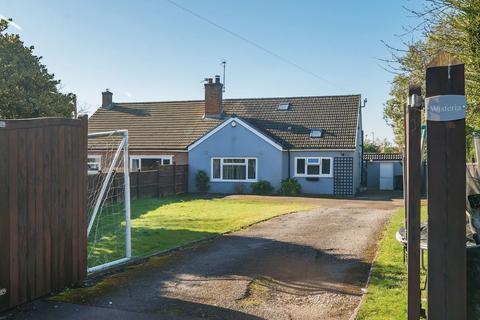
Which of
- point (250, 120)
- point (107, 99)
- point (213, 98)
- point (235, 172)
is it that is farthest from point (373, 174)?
point (107, 99)

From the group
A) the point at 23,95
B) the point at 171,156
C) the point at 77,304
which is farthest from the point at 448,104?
the point at 171,156

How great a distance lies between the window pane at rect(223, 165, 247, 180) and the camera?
93.7ft

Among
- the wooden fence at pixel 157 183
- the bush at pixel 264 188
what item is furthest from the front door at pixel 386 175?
the wooden fence at pixel 157 183

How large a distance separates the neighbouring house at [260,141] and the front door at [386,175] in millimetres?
1562

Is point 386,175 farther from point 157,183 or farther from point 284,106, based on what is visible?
point 157,183

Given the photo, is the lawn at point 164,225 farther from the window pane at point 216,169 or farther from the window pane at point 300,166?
A: the window pane at point 300,166

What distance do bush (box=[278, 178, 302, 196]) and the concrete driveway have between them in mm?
15559

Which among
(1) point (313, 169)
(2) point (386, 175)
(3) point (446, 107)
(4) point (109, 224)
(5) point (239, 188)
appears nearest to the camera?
(3) point (446, 107)

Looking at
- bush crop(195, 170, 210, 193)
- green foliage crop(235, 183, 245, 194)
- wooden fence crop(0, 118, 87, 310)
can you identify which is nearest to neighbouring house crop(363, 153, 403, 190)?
green foliage crop(235, 183, 245, 194)

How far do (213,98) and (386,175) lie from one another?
41.3 feet

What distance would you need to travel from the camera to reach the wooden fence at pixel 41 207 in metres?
5.76

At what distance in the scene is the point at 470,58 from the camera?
244 inches

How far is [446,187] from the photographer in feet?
11.4

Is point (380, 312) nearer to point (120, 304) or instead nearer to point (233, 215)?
point (120, 304)
